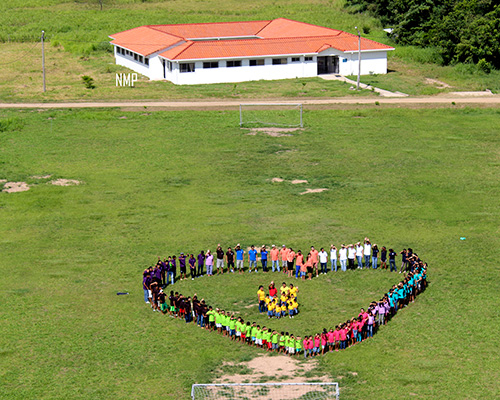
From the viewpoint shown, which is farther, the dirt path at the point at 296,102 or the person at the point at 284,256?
the dirt path at the point at 296,102

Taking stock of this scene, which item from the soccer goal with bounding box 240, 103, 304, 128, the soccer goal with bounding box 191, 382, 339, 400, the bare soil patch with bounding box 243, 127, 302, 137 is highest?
the soccer goal with bounding box 240, 103, 304, 128

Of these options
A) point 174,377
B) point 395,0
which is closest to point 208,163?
point 174,377

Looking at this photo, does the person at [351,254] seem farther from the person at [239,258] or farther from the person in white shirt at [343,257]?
the person at [239,258]

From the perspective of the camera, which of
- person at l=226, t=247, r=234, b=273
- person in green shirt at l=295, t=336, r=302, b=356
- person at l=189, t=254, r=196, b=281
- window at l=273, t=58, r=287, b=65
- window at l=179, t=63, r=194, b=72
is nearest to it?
person in green shirt at l=295, t=336, r=302, b=356

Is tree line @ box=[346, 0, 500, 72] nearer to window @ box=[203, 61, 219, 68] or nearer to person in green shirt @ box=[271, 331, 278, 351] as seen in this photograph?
window @ box=[203, 61, 219, 68]

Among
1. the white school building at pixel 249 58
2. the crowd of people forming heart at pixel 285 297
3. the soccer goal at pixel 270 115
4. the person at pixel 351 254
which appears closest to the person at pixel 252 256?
the crowd of people forming heart at pixel 285 297

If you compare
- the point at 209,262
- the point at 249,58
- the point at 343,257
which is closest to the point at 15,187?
the point at 209,262

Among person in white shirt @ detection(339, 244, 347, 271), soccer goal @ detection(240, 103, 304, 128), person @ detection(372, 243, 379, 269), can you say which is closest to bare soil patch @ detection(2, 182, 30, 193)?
soccer goal @ detection(240, 103, 304, 128)

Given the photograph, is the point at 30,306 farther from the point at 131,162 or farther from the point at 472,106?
the point at 472,106

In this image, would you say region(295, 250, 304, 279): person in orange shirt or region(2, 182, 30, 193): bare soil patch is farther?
region(2, 182, 30, 193): bare soil patch
